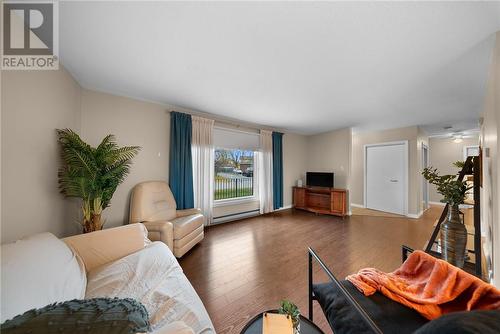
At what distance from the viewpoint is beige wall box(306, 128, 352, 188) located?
4820 mm

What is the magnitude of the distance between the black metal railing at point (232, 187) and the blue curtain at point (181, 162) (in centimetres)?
83

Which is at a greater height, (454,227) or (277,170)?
(277,170)

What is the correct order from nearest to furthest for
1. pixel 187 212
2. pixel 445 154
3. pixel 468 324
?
pixel 468 324
pixel 187 212
pixel 445 154

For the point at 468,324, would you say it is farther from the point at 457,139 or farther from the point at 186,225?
the point at 457,139

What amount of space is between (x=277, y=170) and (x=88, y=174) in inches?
153

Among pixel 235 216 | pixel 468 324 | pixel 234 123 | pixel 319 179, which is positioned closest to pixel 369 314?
pixel 468 324

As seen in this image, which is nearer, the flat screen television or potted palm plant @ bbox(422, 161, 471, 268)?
potted palm plant @ bbox(422, 161, 471, 268)

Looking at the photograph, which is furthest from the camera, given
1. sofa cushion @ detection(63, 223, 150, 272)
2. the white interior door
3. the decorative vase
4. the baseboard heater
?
the white interior door

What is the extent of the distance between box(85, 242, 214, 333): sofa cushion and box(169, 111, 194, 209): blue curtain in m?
1.70

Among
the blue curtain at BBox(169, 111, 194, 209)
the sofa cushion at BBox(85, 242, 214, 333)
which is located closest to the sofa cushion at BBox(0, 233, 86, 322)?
the sofa cushion at BBox(85, 242, 214, 333)

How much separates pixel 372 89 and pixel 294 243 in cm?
253

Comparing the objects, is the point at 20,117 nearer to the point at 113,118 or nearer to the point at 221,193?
the point at 113,118

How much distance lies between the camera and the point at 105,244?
4.88 ft

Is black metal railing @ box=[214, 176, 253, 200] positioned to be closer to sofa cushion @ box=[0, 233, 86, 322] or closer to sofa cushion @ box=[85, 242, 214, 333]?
sofa cushion @ box=[85, 242, 214, 333]
